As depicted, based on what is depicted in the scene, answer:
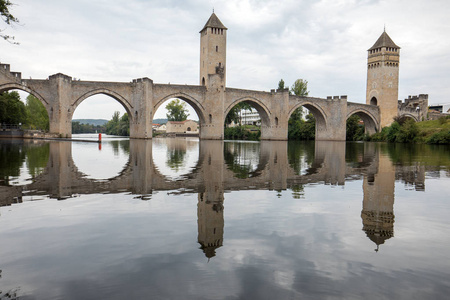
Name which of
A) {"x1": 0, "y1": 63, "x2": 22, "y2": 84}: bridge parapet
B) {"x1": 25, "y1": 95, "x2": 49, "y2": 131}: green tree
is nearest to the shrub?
{"x1": 0, "y1": 63, "x2": 22, "y2": 84}: bridge parapet

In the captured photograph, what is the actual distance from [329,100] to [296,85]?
11369 millimetres

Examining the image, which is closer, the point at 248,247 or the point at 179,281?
the point at 179,281

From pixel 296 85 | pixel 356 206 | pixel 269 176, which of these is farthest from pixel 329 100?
pixel 356 206

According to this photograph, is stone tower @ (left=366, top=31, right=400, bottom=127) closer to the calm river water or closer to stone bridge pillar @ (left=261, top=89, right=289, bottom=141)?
stone bridge pillar @ (left=261, top=89, right=289, bottom=141)

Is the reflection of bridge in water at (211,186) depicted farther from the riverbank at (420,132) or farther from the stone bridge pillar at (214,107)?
the riverbank at (420,132)

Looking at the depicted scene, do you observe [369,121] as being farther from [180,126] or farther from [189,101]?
[180,126]

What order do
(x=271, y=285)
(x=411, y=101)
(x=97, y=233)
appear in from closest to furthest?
(x=271, y=285) → (x=97, y=233) → (x=411, y=101)

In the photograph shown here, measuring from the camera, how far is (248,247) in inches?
153

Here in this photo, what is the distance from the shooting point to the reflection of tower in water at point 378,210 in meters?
4.55

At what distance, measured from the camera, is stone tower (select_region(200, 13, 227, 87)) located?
4431cm

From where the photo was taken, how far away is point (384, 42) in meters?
58.4

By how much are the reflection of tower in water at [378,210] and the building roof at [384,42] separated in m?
56.6

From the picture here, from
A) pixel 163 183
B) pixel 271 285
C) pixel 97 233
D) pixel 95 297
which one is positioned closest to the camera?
pixel 95 297

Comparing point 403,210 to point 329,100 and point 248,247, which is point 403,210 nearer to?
point 248,247
